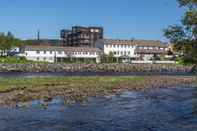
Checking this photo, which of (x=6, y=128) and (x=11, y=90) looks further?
Result: (x=11, y=90)

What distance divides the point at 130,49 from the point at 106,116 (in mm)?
144901

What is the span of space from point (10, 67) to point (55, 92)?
2537 inches

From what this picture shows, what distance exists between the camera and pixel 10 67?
110562 mm

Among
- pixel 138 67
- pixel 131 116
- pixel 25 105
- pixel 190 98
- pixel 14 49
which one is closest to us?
pixel 131 116

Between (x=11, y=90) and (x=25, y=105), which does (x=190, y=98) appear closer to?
(x=25, y=105)

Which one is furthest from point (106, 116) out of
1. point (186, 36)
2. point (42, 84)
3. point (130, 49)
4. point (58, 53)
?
Result: point (130, 49)

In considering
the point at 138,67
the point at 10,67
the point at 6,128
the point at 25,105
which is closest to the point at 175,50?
the point at 6,128

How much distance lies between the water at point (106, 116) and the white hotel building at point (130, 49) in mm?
131232

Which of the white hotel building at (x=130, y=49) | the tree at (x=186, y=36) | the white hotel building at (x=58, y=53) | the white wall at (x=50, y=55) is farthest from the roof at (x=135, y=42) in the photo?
the tree at (x=186, y=36)

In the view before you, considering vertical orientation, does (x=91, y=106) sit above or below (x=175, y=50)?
below

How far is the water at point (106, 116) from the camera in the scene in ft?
89.0

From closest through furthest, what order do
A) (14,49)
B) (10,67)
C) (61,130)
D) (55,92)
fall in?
(61,130) → (55,92) → (10,67) → (14,49)

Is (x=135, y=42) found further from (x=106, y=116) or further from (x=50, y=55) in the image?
(x=106, y=116)

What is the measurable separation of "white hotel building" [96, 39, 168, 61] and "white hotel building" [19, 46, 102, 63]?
871 centimetres
